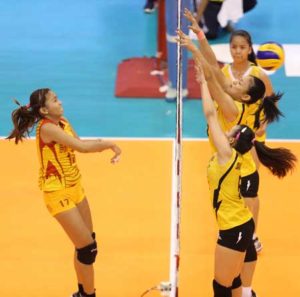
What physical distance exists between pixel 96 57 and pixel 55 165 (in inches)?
219

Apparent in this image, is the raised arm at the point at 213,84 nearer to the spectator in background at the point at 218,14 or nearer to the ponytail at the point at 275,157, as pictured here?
the ponytail at the point at 275,157

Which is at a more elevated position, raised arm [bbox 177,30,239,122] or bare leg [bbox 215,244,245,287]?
raised arm [bbox 177,30,239,122]

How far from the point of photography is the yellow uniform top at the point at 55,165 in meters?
4.94

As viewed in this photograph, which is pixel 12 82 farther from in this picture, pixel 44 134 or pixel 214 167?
pixel 214 167

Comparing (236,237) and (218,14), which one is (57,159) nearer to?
(236,237)

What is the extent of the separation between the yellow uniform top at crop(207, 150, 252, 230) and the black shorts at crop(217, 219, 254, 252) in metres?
0.03

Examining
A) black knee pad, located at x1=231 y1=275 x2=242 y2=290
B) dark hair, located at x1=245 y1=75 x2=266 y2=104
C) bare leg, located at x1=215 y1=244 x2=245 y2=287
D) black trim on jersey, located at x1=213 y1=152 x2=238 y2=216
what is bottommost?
black knee pad, located at x1=231 y1=275 x2=242 y2=290

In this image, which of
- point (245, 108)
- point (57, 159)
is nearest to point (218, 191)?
point (245, 108)

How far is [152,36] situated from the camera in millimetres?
11031

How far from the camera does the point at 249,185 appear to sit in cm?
532

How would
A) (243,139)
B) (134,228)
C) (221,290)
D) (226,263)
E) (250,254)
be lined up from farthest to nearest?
(134,228), (250,254), (221,290), (226,263), (243,139)

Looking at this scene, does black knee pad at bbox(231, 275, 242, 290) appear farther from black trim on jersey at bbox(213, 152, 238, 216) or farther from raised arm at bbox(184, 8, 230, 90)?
raised arm at bbox(184, 8, 230, 90)

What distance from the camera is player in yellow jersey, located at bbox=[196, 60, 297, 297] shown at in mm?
4625

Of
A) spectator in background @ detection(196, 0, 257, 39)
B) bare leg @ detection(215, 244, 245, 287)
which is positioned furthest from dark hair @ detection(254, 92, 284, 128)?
spectator in background @ detection(196, 0, 257, 39)
